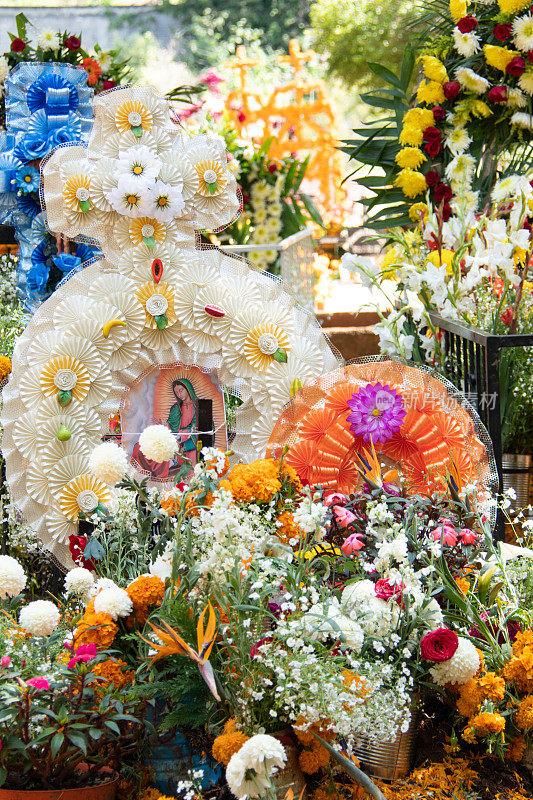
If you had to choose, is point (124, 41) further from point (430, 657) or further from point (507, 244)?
point (430, 657)

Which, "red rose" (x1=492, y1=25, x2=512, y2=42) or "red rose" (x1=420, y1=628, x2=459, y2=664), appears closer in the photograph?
"red rose" (x1=420, y1=628, x2=459, y2=664)

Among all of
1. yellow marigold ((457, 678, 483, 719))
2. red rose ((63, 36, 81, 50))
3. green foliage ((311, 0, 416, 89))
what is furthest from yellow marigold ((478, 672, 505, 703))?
green foliage ((311, 0, 416, 89))

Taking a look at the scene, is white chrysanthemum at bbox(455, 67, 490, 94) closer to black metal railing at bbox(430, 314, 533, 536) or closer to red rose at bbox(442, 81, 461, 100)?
red rose at bbox(442, 81, 461, 100)

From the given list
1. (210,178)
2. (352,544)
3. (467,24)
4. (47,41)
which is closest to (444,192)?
(467,24)

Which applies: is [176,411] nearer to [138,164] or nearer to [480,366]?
[138,164]

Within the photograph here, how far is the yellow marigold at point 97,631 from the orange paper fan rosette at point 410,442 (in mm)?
664

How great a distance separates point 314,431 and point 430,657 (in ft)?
2.46

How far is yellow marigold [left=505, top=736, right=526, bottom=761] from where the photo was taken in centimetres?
153

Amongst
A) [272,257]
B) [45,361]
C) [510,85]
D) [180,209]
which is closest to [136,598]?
[45,361]

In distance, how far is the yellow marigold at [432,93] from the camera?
304 cm

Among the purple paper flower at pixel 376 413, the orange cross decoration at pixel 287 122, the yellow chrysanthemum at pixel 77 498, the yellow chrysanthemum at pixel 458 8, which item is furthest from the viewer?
the orange cross decoration at pixel 287 122

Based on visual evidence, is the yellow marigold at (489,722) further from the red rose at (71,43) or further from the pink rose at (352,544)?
the red rose at (71,43)

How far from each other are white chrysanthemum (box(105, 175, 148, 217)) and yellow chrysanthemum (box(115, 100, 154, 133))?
19 centimetres

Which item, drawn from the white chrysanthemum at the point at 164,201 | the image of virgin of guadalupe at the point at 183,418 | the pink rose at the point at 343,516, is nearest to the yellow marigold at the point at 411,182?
the white chrysanthemum at the point at 164,201
